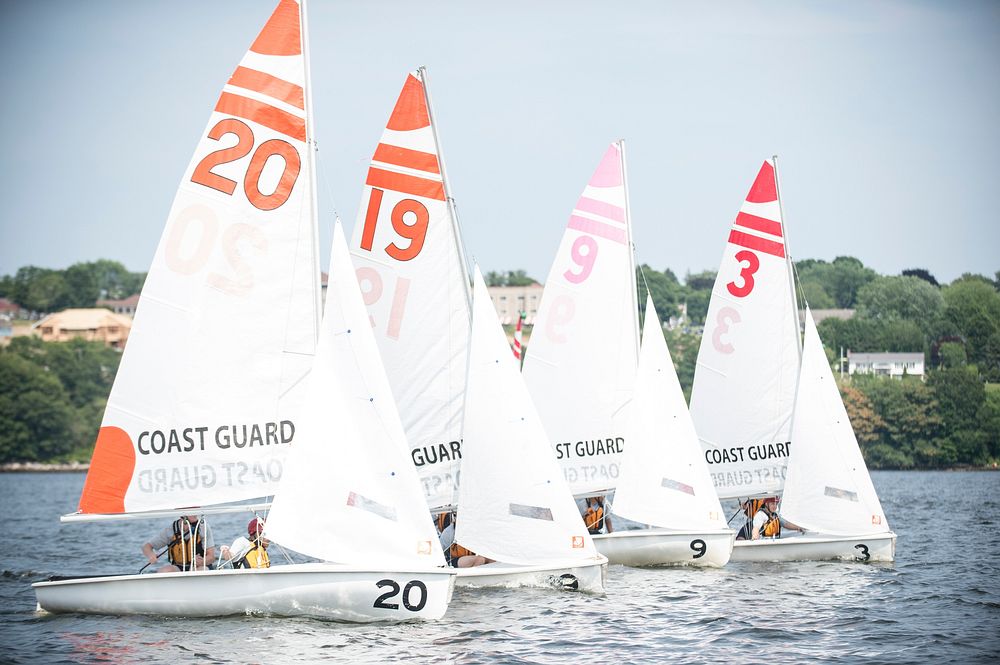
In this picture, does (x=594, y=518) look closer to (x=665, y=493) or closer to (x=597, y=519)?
(x=597, y=519)

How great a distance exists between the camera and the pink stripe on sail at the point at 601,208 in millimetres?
25766

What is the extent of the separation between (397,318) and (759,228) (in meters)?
9.16

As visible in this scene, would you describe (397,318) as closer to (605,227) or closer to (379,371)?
(379,371)

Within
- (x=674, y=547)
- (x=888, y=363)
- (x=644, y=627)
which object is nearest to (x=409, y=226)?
(x=674, y=547)

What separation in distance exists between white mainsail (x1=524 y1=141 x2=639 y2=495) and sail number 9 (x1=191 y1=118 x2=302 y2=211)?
8474mm

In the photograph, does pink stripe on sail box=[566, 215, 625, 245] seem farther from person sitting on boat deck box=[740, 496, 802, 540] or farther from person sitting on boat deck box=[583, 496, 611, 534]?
person sitting on boat deck box=[740, 496, 802, 540]

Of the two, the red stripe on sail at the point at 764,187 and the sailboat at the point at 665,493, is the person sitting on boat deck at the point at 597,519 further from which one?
the red stripe on sail at the point at 764,187

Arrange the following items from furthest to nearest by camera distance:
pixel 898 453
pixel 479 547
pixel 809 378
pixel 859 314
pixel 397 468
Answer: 1. pixel 859 314
2. pixel 898 453
3. pixel 809 378
4. pixel 479 547
5. pixel 397 468

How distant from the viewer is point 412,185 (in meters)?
21.5

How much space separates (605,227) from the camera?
2573 cm

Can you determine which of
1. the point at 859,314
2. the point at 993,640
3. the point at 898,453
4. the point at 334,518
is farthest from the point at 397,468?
the point at 859,314

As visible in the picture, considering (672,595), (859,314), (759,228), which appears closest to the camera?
(672,595)

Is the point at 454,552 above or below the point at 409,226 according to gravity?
below

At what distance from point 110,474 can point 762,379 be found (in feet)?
45.1
